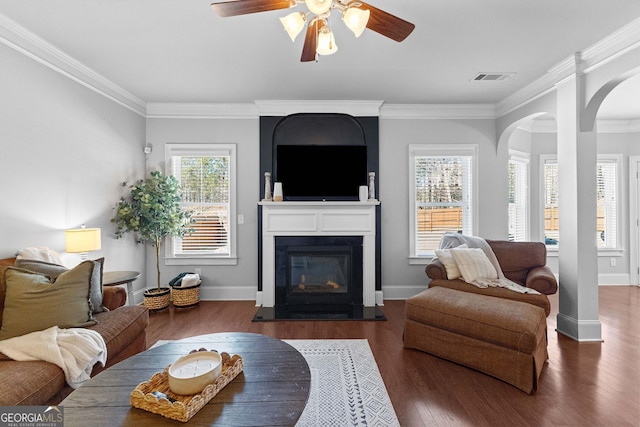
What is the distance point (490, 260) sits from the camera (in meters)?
3.54

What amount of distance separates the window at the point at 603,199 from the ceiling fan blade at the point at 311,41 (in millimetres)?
4819

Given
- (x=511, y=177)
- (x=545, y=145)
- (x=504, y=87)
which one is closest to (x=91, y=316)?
(x=504, y=87)

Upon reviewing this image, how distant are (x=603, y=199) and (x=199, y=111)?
6.53 m

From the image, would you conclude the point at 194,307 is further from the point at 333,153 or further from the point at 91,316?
the point at 333,153

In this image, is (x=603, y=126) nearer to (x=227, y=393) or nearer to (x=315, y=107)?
(x=315, y=107)

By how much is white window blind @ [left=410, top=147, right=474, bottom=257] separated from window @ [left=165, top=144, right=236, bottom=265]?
8.79 feet

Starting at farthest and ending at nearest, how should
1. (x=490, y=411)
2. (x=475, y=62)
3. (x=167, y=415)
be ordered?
(x=475, y=62)
(x=490, y=411)
(x=167, y=415)

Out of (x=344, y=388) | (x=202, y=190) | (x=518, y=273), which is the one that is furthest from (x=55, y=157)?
(x=518, y=273)

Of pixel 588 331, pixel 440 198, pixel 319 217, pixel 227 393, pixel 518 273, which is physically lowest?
pixel 588 331

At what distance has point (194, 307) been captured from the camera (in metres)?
4.08

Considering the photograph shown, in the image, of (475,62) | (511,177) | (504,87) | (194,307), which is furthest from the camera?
(511,177)

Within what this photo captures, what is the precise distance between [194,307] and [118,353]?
1905 millimetres

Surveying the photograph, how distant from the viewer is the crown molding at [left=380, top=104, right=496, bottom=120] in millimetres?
4376

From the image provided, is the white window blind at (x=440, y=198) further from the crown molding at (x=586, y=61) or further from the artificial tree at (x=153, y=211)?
the artificial tree at (x=153, y=211)
